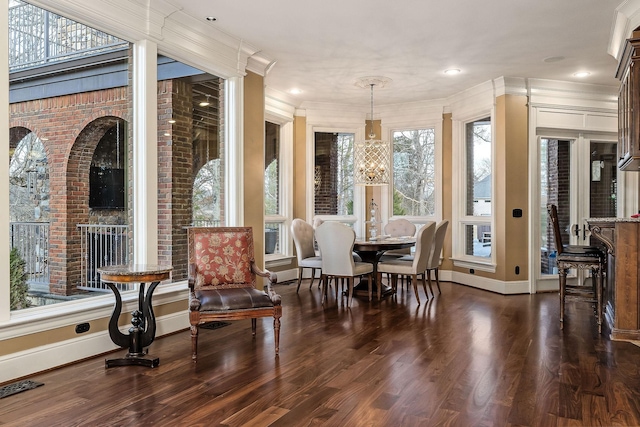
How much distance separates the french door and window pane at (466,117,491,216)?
2.27ft

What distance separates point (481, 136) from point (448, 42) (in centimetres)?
238

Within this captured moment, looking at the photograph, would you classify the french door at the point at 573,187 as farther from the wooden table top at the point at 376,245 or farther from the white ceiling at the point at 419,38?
the wooden table top at the point at 376,245

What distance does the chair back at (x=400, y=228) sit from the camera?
7.24 metres

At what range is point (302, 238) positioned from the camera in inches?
256

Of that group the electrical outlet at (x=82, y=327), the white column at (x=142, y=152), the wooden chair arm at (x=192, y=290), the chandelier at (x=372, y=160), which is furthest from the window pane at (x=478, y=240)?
the electrical outlet at (x=82, y=327)

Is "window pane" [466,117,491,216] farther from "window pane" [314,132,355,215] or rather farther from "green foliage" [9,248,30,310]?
"green foliage" [9,248,30,310]

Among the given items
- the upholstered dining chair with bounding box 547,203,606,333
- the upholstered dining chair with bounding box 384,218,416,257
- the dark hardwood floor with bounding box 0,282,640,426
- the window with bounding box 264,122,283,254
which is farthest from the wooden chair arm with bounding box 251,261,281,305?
the upholstered dining chair with bounding box 384,218,416,257

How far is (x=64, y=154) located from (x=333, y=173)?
Result: 193 inches

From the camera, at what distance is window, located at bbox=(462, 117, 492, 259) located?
22.5 ft

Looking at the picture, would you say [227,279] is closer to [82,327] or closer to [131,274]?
[131,274]

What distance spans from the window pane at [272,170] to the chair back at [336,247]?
1.99 metres

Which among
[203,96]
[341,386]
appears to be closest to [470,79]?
[203,96]

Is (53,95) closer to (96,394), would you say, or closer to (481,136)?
(96,394)

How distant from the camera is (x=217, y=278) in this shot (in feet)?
13.2
